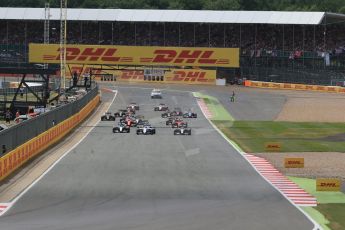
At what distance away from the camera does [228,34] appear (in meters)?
130

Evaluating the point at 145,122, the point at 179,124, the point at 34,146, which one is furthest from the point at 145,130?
the point at 34,146

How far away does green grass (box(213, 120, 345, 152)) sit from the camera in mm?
47759

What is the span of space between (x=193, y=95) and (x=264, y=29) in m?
34.7

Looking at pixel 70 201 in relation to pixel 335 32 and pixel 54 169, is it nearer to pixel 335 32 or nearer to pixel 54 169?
pixel 54 169

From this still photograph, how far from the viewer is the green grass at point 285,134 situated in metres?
47.8

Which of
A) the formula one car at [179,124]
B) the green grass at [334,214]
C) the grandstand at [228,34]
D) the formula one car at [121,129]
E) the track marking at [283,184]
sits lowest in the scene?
the green grass at [334,214]

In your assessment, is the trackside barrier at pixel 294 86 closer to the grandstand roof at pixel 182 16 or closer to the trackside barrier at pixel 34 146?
the grandstand roof at pixel 182 16

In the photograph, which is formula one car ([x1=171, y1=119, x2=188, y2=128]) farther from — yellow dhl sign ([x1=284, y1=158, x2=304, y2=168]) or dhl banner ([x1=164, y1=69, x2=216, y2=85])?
dhl banner ([x1=164, y1=69, x2=216, y2=85])

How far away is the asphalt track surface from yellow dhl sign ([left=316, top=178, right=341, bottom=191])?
1.87m

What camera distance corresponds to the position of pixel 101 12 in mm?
125500

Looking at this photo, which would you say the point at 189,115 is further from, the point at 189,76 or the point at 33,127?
the point at 189,76

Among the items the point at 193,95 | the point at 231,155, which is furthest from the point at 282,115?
the point at 231,155

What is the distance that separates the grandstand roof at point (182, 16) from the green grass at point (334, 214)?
3713 inches

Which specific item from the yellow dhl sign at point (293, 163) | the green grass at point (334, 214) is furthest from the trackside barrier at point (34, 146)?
the green grass at point (334, 214)
